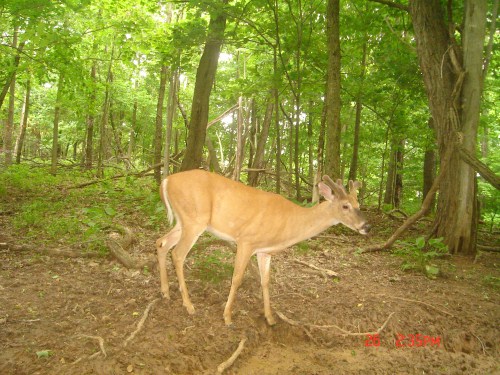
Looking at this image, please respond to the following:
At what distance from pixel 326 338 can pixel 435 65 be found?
5195 millimetres

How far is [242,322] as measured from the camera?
414 centimetres

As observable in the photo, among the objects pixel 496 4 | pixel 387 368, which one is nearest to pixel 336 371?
pixel 387 368

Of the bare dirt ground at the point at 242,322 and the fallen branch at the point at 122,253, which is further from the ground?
the fallen branch at the point at 122,253

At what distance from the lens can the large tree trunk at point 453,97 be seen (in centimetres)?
663

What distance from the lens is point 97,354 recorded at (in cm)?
322

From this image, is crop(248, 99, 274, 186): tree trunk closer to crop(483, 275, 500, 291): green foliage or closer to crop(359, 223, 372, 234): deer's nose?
crop(483, 275, 500, 291): green foliage

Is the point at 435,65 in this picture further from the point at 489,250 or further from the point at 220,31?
the point at 220,31

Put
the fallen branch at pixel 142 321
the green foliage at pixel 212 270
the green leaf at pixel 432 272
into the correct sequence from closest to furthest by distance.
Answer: the fallen branch at pixel 142 321
the green foliage at pixel 212 270
the green leaf at pixel 432 272

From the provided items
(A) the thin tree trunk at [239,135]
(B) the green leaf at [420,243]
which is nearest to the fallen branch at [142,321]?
(A) the thin tree trunk at [239,135]

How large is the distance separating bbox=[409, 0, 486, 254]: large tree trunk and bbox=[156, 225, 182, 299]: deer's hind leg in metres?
4.39

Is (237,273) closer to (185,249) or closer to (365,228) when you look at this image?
(185,249)

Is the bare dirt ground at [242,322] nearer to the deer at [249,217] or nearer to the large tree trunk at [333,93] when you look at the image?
the deer at [249,217]
